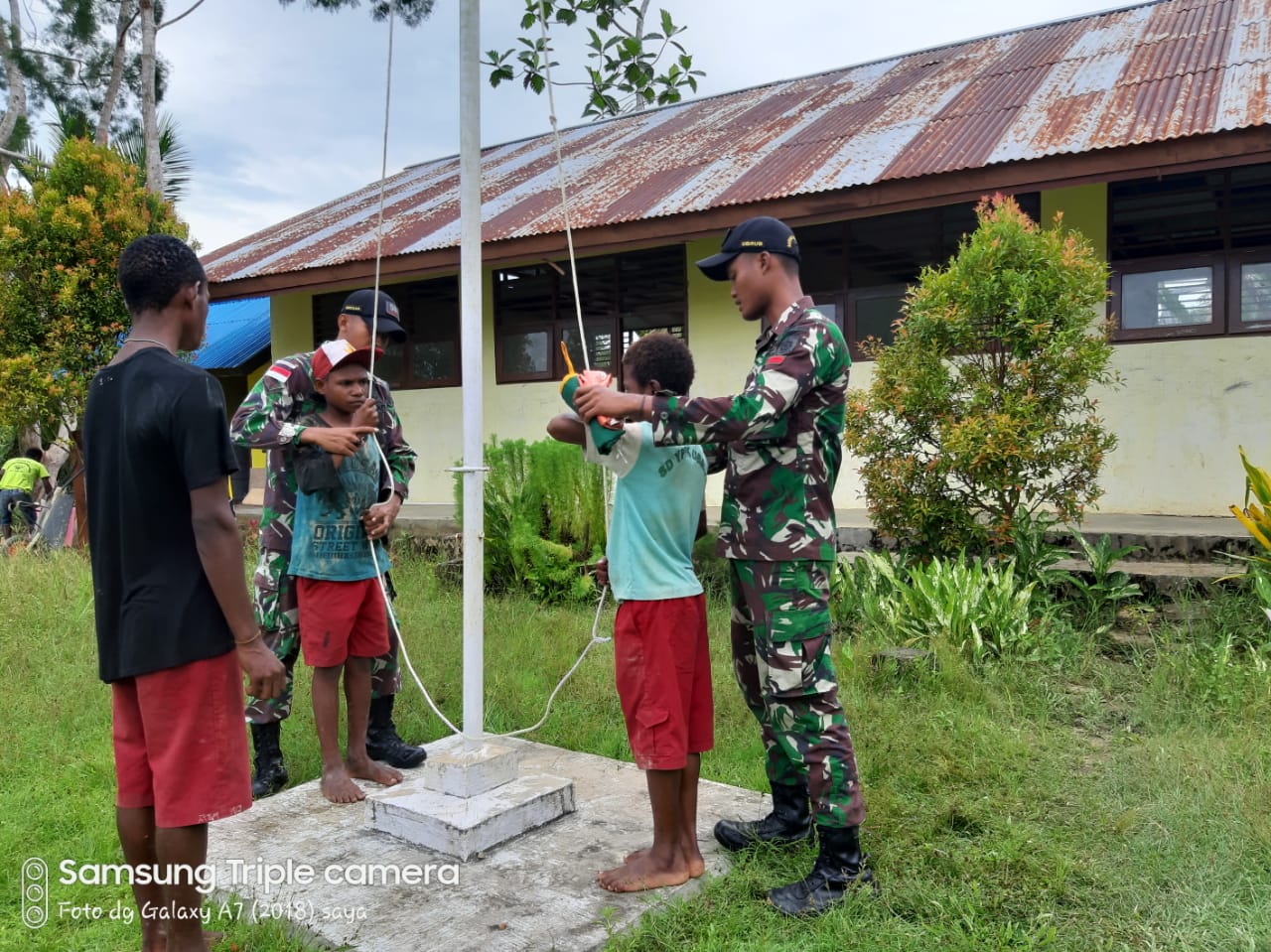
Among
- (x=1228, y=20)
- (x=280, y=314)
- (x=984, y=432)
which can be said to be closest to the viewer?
(x=984, y=432)

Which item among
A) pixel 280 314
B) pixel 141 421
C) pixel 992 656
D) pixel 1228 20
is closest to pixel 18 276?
pixel 280 314

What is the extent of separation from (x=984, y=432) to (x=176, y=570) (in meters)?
4.32

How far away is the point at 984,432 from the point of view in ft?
16.9

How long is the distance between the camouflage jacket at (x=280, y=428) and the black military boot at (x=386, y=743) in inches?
31.3

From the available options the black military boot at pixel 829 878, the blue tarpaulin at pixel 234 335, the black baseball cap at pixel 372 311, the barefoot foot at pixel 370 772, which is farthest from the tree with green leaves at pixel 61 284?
the black military boot at pixel 829 878

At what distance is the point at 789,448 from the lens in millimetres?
2645

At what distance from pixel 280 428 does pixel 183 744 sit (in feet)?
4.94

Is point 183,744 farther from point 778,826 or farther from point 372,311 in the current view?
point 372,311

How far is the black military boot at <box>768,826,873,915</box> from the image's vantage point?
2574 millimetres

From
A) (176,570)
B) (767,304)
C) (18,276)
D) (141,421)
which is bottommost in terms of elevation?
(176,570)

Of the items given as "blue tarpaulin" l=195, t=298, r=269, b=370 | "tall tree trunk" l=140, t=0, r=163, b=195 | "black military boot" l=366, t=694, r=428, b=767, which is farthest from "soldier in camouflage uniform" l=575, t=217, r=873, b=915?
"tall tree trunk" l=140, t=0, r=163, b=195

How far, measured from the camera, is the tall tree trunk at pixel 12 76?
17.7m

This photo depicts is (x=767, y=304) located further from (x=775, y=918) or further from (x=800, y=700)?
(x=775, y=918)

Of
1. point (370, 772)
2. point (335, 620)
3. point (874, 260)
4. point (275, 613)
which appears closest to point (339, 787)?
point (370, 772)
